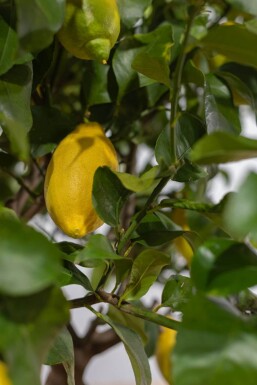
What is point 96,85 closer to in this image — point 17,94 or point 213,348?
point 17,94

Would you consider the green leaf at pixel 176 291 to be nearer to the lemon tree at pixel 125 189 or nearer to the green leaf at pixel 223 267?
the lemon tree at pixel 125 189

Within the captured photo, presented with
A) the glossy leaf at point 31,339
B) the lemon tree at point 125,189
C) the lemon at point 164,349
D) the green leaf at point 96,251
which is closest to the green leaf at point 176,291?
the lemon tree at point 125,189

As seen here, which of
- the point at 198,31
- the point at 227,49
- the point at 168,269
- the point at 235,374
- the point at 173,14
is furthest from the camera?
the point at 168,269

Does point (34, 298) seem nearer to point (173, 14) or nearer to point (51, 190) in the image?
point (51, 190)

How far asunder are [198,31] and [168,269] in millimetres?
448

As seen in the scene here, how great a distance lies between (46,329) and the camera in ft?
1.17

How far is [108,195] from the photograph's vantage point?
0.53 m

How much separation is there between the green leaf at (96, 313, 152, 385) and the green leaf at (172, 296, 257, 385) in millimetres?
168

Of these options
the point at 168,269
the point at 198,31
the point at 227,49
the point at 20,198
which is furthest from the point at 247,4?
the point at 168,269

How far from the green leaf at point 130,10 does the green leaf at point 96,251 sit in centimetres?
A: 26

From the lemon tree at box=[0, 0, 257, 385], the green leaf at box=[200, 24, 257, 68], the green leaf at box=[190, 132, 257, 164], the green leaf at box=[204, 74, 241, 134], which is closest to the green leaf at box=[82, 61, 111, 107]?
the lemon tree at box=[0, 0, 257, 385]

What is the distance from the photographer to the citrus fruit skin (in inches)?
21.7

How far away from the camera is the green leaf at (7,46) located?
1.59 ft

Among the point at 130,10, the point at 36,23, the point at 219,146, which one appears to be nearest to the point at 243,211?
the point at 219,146
